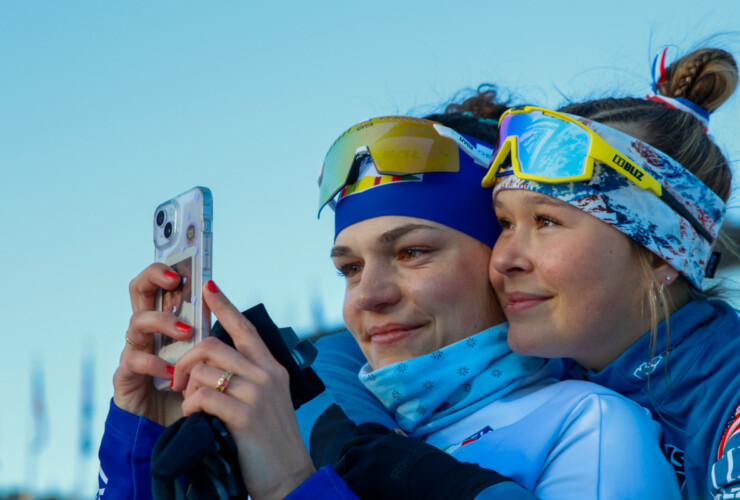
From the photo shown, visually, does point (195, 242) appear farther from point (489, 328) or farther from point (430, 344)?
point (489, 328)

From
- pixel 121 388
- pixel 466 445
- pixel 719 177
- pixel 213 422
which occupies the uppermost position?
pixel 719 177

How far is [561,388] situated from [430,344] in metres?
0.45

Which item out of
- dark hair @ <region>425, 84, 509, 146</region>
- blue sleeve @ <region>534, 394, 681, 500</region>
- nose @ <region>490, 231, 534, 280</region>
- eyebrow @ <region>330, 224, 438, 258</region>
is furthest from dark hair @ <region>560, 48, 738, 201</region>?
blue sleeve @ <region>534, 394, 681, 500</region>

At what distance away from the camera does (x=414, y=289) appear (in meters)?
2.65

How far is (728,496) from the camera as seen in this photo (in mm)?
1988

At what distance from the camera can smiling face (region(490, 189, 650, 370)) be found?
95.0 inches

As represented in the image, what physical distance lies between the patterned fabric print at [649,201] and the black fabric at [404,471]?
0.98 meters

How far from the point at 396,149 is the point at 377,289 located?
0.57m

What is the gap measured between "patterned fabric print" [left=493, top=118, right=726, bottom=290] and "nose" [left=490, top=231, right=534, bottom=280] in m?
0.17

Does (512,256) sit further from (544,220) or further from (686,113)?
(686,113)

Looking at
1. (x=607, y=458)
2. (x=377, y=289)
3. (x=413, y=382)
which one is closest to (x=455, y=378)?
(x=413, y=382)

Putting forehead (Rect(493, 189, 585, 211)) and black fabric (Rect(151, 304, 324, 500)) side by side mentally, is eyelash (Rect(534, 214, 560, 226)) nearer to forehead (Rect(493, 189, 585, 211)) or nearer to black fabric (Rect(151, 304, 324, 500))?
forehead (Rect(493, 189, 585, 211))

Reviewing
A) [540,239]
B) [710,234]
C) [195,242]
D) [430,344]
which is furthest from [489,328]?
[195,242]

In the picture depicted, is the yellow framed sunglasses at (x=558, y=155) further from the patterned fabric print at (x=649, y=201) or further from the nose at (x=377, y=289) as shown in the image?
the nose at (x=377, y=289)
